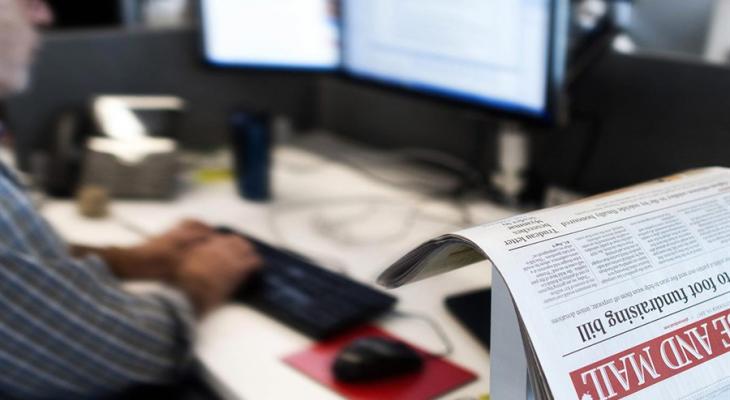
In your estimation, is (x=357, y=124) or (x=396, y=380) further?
(x=357, y=124)

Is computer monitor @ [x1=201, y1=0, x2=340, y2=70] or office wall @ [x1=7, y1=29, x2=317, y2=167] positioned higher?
computer monitor @ [x1=201, y1=0, x2=340, y2=70]

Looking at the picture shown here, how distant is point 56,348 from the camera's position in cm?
84

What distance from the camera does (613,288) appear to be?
502mm

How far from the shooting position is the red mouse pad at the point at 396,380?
2.46 feet

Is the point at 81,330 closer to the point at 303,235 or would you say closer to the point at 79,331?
the point at 79,331

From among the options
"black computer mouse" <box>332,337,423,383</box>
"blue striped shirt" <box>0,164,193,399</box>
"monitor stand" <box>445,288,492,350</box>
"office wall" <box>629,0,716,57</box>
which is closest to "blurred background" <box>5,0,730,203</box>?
"office wall" <box>629,0,716,57</box>

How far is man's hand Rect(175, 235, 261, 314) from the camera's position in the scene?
0.96m

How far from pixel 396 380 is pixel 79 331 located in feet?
1.18

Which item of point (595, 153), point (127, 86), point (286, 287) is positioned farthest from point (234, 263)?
point (127, 86)

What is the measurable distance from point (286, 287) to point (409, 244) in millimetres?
231

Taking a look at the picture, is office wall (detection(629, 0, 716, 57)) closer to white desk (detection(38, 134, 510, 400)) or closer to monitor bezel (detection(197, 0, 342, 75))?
white desk (detection(38, 134, 510, 400))

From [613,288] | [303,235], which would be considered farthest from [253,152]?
[613,288]

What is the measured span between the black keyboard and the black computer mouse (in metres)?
0.09

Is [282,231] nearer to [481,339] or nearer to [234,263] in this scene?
[234,263]
